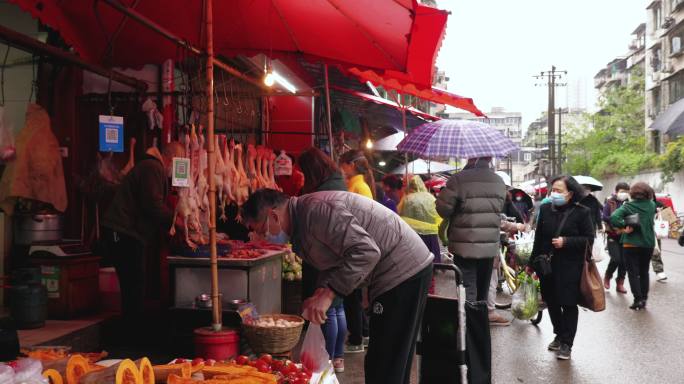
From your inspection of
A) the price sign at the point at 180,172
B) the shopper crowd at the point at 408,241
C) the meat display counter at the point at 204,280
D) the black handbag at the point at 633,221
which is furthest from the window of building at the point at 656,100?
the price sign at the point at 180,172

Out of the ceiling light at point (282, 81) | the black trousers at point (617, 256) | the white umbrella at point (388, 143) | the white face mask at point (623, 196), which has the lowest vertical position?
the black trousers at point (617, 256)

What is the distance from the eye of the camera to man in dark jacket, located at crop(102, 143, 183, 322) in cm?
630

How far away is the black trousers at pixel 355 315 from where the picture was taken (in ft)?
22.7

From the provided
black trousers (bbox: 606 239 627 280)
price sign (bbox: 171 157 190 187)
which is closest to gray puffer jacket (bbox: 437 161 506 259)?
price sign (bbox: 171 157 190 187)

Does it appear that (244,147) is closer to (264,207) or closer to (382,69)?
(382,69)

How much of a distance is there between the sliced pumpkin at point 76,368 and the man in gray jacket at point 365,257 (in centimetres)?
132

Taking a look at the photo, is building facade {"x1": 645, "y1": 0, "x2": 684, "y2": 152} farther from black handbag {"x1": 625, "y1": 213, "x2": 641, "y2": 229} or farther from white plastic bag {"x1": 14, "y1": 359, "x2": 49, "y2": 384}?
white plastic bag {"x1": 14, "y1": 359, "x2": 49, "y2": 384}

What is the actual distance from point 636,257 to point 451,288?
128 inches

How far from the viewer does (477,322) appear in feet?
15.9

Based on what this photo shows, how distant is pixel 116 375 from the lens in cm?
326

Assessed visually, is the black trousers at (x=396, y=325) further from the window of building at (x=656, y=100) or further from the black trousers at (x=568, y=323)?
the window of building at (x=656, y=100)

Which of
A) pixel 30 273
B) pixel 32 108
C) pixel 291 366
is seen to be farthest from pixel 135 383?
pixel 32 108

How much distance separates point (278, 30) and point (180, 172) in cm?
231

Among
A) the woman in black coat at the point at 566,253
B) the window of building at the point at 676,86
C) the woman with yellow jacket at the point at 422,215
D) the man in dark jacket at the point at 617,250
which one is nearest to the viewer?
the woman in black coat at the point at 566,253
